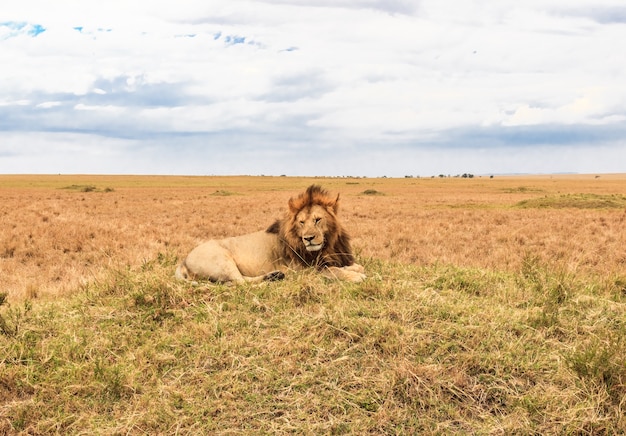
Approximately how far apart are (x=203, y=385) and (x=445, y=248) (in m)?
11.9

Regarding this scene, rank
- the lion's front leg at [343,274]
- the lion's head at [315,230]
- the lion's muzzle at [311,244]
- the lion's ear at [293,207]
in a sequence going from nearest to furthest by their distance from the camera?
the lion's front leg at [343,274], the lion's muzzle at [311,244], the lion's head at [315,230], the lion's ear at [293,207]

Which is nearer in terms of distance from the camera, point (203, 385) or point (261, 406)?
point (261, 406)

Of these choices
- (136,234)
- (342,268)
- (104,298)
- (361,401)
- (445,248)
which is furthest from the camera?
(136,234)

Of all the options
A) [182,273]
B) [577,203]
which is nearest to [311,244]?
[182,273]

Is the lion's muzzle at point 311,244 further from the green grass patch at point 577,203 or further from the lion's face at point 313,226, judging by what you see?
the green grass patch at point 577,203

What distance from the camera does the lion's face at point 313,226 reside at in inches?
284

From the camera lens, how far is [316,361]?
4.84 m

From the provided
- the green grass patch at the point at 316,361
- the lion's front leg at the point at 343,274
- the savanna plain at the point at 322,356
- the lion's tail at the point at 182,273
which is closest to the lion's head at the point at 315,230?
the lion's front leg at the point at 343,274

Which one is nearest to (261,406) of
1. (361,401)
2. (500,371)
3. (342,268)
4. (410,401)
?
(361,401)

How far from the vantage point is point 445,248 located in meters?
15.3

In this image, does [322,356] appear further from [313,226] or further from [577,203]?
[577,203]

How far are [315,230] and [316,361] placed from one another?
2685 mm

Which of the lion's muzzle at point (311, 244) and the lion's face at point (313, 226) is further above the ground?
the lion's face at point (313, 226)

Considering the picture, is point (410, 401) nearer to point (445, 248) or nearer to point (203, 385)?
point (203, 385)
